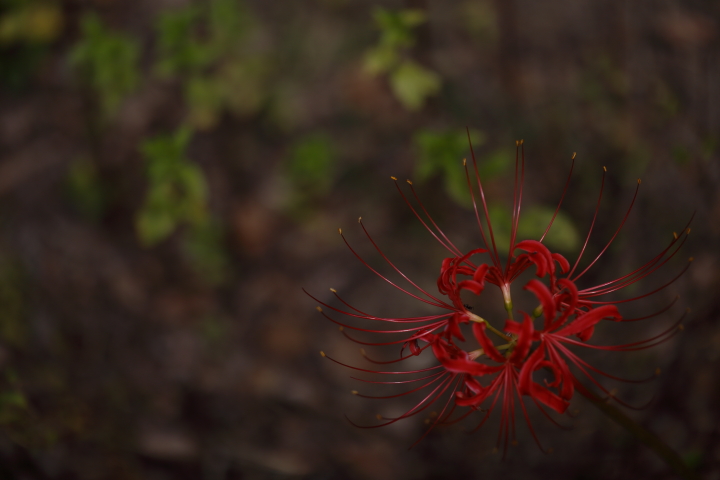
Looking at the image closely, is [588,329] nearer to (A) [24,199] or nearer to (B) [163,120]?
(B) [163,120]

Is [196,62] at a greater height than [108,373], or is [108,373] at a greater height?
[196,62]

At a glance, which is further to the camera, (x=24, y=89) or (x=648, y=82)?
(x=24, y=89)

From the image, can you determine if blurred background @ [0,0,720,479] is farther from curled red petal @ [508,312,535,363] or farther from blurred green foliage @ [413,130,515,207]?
curled red petal @ [508,312,535,363]

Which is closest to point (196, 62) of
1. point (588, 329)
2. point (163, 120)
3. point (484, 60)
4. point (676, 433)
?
point (163, 120)

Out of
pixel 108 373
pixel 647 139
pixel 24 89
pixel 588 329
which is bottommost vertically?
pixel 108 373

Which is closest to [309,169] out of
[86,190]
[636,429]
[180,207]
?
[180,207]

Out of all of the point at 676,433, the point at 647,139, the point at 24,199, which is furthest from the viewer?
the point at 24,199

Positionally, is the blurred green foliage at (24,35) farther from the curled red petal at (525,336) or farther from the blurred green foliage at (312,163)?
the curled red petal at (525,336)
